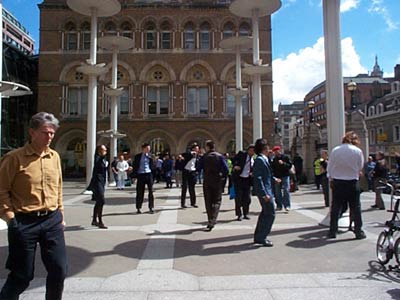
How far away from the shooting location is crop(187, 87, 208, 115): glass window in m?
34.4

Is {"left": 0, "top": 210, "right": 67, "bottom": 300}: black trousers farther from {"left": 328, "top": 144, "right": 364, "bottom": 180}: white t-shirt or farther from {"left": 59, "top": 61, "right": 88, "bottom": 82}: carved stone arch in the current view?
{"left": 59, "top": 61, "right": 88, "bottom": 82}: carved stone arch

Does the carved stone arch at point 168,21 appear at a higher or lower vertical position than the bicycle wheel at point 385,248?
higher

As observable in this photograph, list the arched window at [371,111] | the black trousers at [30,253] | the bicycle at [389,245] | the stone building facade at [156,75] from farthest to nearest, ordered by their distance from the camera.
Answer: the arched window at [371,111], the stone building facade at [156,75], the bicycle at [389,245], the black trousers at [30,253]

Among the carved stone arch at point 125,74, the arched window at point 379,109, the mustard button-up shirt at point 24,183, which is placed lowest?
the mustard button-up shirt at point 24,183

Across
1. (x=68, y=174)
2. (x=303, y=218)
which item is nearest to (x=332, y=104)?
(x=303, y=218)

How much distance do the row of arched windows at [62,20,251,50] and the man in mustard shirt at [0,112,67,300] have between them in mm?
32117

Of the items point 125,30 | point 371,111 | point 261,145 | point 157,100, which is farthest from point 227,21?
point 371,111

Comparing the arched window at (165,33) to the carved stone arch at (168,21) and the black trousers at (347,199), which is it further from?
the black trousers at (347,199)

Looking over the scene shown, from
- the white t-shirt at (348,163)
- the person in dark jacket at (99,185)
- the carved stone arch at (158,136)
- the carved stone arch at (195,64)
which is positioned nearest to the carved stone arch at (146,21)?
the carved stone arch at (195,64)

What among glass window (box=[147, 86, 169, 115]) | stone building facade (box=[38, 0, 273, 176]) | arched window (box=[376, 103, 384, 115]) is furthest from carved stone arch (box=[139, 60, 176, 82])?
arched window (box=[376, 103, 384, 115])

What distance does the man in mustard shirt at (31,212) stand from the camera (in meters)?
3.33

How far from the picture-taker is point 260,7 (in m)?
15.7

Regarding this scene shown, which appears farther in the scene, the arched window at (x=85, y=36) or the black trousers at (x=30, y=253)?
the arched window at (x=85, y=36)

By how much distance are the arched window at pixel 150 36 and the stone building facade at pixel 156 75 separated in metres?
0.09
